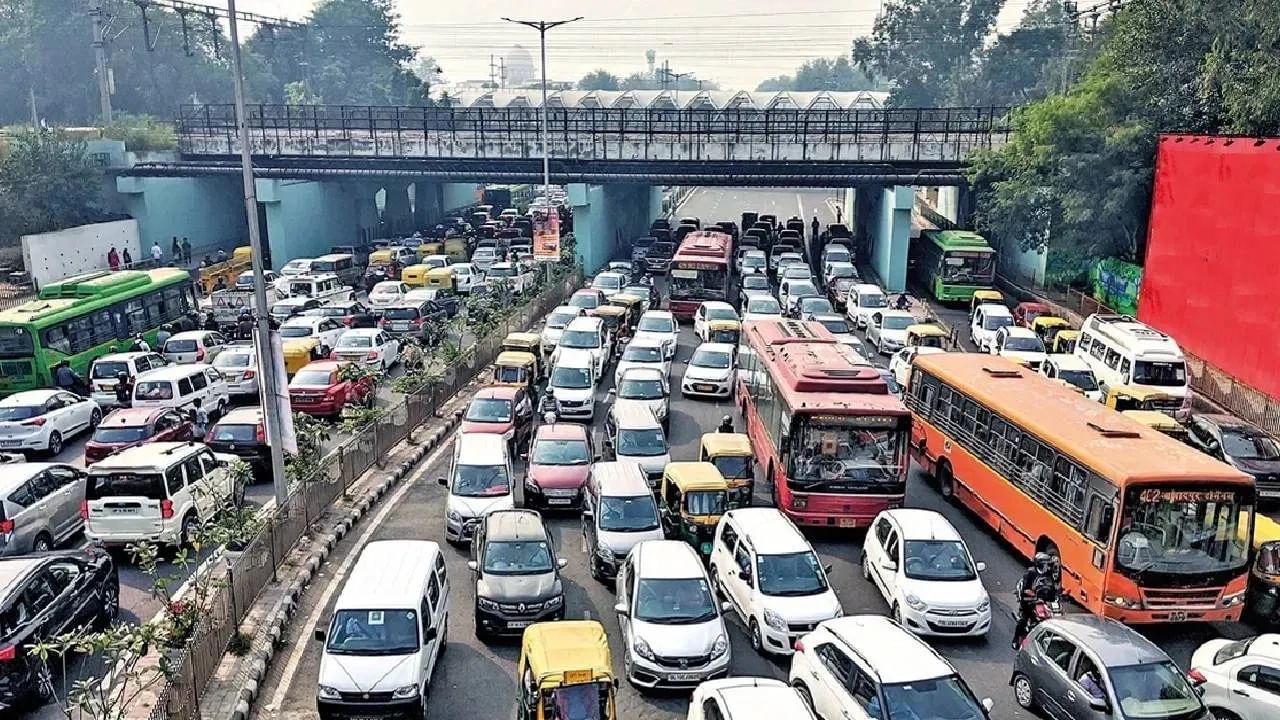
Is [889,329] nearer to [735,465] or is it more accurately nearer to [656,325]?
[656,325]

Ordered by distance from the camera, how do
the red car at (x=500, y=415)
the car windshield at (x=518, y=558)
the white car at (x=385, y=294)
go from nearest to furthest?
the car windshield at (x=518, y=558) < the red car at (x=500, y=415) < the white car at (x=385, y=294)

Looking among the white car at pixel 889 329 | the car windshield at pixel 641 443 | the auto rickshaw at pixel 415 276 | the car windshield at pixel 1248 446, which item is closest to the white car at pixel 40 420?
the car windshield at pixel 641 443

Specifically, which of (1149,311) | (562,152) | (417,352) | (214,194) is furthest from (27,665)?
(214,194)

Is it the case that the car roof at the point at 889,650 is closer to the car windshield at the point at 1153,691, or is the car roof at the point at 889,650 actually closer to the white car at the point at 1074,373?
the car windshield at the point at 1153,691

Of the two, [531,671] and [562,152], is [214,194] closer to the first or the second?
[562,152]

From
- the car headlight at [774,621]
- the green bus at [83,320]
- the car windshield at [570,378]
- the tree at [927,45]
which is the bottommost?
the car headlight at [774,621]

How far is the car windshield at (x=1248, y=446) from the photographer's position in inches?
A: 781

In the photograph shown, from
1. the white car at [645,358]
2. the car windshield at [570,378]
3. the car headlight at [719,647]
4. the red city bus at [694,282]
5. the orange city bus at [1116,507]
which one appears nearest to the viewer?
the car headlight at [719,647]

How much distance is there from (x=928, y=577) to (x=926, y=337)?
54.9 feet

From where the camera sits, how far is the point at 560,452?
750 inches

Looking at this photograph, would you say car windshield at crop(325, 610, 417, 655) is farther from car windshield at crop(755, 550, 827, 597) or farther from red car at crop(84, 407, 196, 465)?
red car at crop(84, 407, 196, 465)

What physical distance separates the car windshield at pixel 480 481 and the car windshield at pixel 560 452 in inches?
57.4

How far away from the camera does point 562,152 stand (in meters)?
48.3

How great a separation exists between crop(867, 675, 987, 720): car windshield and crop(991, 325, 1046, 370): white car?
64.1 feet
